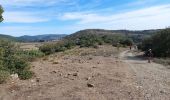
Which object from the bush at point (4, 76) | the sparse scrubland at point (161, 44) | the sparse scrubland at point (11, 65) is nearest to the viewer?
the bush at point (4, 76)

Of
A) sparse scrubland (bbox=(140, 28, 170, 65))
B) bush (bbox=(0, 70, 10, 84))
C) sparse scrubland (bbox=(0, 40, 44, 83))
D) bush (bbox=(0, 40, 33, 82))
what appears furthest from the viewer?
sparse scrubland (bbox=(140, 28, 170, 65))

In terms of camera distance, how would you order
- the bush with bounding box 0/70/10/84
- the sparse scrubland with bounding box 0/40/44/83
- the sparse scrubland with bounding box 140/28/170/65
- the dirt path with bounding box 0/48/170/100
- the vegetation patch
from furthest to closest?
the vegetation patch < the sparse scrubland with bounding box 140/28/170/65 < the sparse scrubland with bounding box 0/40/44/83 < the bush with bounding box 0/70/10/84 < the dirt path with bounding box 0/48/170/100

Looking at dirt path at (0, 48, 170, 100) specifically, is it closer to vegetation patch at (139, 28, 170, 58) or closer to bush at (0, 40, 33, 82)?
bush at (0, 40, 33, 82)

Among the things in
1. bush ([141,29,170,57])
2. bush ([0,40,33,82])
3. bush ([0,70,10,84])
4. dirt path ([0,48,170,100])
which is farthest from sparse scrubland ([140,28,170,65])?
bush ([0,70,10,84])

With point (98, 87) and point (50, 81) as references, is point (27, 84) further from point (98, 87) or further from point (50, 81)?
point (98, 87)

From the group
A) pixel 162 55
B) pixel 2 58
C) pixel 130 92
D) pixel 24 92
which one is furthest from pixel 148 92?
pixel 162 55

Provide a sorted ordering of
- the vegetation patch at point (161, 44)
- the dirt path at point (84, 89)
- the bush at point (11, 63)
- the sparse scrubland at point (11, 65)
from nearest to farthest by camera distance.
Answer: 1. the dirt path at point (84, 89)
2. the sparse scrubland at point (11, 65)
3. the bush at point (11, 63)
4. the vegetation patch at point (161, 44)

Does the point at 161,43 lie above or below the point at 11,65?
below

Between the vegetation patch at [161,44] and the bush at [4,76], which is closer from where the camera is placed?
the bush at [4,76]

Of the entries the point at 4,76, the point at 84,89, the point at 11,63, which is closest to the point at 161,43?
the point at 11,63

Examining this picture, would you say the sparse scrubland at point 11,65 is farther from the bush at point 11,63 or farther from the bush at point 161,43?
the bush at point 161,43

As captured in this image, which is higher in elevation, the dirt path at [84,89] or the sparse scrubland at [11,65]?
the sparse scrubland at [11,65]

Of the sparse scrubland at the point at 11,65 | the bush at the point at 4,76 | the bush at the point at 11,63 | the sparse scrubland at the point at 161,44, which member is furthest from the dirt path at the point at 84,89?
the sparse scrubland at the point at 161,44

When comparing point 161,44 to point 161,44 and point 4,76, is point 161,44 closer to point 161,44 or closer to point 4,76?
point 161,44
